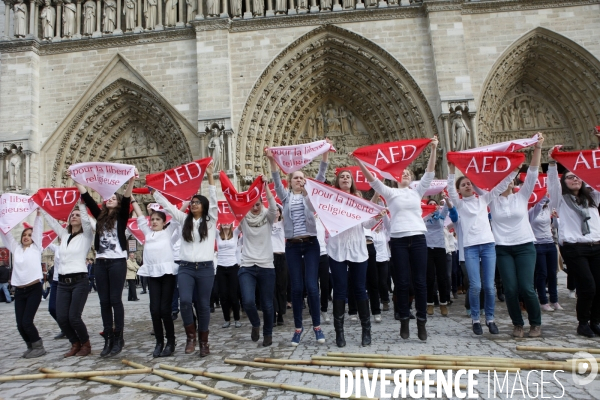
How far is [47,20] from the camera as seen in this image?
18.2 m

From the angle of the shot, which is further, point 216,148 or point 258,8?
point 258,8

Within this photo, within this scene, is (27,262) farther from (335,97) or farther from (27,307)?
(335,97)

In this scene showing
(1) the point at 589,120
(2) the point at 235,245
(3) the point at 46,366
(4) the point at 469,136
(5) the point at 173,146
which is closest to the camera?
(3) the point at 46,366

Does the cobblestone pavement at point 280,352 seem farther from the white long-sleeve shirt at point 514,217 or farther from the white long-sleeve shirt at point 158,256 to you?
the white long-sleeve shirt at point 514,217

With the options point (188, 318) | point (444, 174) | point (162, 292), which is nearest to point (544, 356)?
point (188, 318)

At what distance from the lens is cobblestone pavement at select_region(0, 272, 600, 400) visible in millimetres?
3479

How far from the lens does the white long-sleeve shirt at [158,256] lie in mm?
5039

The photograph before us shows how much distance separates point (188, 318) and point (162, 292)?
426 mm

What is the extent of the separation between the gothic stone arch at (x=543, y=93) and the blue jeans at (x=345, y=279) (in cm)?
1300

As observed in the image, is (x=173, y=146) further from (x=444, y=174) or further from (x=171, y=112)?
(x=444, y=174)

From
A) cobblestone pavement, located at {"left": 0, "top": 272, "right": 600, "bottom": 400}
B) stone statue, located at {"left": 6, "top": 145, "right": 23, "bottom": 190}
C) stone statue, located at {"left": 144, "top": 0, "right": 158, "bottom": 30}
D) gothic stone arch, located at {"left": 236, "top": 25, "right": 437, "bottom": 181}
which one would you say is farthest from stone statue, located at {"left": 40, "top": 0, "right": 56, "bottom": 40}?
cobblestone pavement, located at {"left": 0, "top": 272, "right": 600, "bottom": 400}

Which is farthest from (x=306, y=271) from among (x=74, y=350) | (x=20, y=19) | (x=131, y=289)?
(x=20, y=19)

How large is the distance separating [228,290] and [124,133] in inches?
549

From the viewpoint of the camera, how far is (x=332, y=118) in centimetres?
1848
